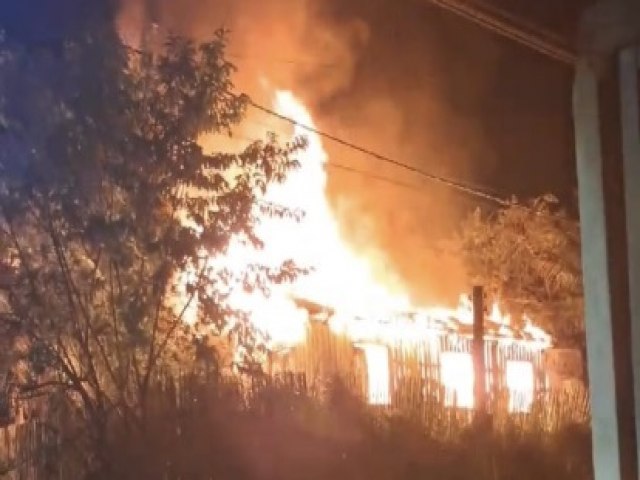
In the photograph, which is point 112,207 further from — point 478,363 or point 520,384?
point 520,384

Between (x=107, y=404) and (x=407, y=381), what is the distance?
465 centimetres

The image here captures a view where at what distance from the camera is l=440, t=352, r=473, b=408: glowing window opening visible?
14.1 m

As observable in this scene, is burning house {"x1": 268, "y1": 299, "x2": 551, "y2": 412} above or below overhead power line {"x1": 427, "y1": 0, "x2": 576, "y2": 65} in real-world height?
below

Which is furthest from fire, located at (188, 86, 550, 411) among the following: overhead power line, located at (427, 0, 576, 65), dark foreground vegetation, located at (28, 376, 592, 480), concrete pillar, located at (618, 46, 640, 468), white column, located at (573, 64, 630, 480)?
concrete pillar, located at (618, 46, 640, 468)

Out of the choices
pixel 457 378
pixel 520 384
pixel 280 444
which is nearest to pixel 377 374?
pixel 457 378

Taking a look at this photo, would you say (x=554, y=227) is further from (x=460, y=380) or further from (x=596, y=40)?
(x=596, y=40)

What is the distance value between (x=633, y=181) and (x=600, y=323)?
46 centimetres

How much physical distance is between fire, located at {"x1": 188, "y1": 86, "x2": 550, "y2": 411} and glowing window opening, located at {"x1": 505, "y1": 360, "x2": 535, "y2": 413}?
0.02 metres

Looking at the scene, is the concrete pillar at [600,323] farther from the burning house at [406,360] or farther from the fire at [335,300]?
the burning house at [406,360]

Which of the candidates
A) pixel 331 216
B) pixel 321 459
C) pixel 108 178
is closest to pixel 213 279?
pixel 108 178

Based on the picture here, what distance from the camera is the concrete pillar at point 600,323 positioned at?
3.23m

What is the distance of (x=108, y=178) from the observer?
10141mm

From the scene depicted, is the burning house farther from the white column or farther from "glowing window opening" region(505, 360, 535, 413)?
the white column

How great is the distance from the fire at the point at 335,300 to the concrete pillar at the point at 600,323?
745cm
